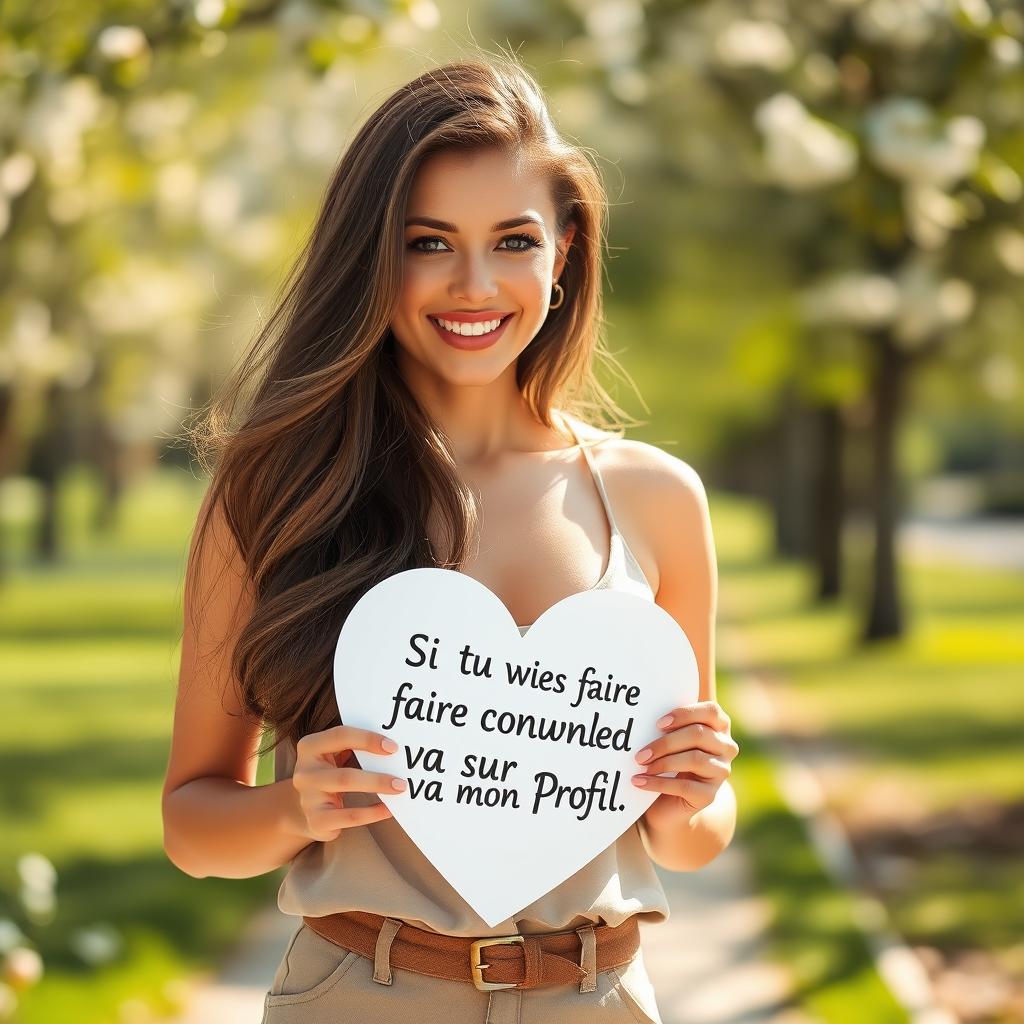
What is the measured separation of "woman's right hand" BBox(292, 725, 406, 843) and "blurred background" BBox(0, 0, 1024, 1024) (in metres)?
0.23

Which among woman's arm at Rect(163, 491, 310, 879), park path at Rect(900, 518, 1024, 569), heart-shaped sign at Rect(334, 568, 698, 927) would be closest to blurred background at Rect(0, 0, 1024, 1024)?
woman's arm at Rect(163, 491, 310, 879)

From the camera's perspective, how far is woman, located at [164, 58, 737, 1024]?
6.87 ft

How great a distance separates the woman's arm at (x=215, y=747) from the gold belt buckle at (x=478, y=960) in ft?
0.87

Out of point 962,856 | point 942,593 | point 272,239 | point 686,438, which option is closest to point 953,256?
point 962,856

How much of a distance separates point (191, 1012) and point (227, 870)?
3.23 meters

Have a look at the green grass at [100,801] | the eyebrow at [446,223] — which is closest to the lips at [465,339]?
the eyebrow at [446,223]

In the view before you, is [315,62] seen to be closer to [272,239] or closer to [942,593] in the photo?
[272,239]

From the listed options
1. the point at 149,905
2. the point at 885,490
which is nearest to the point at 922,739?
the point at 885,490

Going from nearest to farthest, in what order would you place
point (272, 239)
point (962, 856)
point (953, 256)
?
point (962, 856) → point (953, 256) → point (272, 239)

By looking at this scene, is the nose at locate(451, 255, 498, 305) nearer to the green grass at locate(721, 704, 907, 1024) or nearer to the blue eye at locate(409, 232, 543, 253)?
the blue eye at locate(409, 232, 543, 253)

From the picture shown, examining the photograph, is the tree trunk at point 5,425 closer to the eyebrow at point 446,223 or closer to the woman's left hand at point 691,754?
the eyebrow at point 446,223

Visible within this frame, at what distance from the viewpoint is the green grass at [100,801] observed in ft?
17.7

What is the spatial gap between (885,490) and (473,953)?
13.3m

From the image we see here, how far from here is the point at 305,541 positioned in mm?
2193
